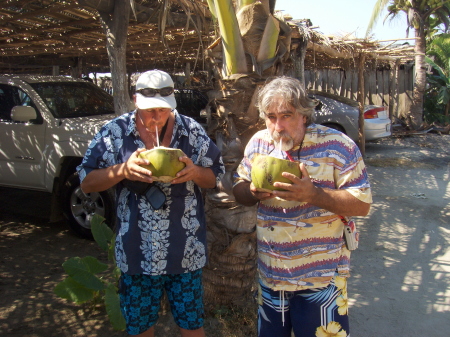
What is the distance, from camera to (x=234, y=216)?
10.1 feet

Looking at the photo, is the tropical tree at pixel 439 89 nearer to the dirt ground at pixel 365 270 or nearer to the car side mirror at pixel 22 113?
the dirt ground at pixel 365 270

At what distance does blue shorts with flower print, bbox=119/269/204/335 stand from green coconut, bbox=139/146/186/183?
0.62 m

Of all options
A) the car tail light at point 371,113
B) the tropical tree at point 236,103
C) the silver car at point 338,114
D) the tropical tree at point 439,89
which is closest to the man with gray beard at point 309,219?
the tropical tree at point 236,103

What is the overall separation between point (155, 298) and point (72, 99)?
166 inches

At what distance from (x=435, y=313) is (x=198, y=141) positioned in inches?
108

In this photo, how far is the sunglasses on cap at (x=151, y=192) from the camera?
2.15m

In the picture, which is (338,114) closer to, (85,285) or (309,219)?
(85,285)

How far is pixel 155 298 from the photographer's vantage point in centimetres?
230

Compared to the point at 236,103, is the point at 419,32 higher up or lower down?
higher up

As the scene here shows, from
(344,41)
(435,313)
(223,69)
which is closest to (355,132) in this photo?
(344,41)

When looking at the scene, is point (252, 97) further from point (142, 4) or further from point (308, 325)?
point (142, 4)

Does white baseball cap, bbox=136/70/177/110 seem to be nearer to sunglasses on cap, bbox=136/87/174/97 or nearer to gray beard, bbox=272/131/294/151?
sunglasses on cap, bbox=136/87/174/97

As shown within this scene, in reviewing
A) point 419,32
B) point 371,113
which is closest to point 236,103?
point 371,113

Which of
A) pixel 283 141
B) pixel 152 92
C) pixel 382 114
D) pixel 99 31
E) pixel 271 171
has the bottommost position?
pixel 382 114
